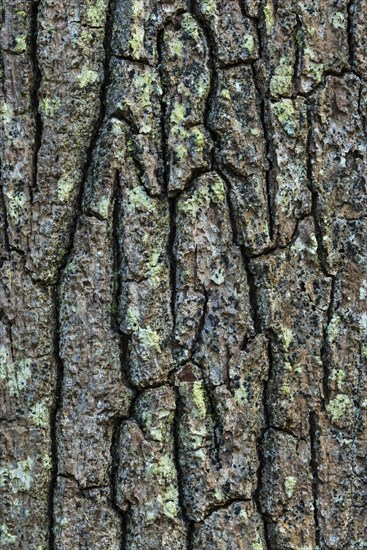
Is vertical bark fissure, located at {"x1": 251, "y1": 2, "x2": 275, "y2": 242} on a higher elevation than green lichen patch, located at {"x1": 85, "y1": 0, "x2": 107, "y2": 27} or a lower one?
lower

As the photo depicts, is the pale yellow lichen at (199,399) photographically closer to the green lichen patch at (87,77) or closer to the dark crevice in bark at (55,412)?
the dark crevice in bark at (55,412)

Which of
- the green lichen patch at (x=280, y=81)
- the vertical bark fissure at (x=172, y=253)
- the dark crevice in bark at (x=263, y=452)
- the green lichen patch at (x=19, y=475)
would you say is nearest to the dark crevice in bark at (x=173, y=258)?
the vertical bark fissure at (x=172, y=253)

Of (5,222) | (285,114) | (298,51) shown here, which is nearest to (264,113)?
(285,114)

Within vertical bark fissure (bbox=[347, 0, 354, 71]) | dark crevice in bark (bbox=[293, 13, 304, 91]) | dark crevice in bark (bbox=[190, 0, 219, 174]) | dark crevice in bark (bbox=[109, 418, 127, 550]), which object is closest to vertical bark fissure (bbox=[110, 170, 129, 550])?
dark crevice in bark (bbox=[109, 418, 127, 550])

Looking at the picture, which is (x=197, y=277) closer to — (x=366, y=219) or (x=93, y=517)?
(x=366, y=219)

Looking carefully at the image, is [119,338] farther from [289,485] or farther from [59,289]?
[289,485]

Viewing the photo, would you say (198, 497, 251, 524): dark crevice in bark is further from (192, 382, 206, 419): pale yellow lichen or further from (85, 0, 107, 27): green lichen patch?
(85, 0, 107, 27): green lichen patch

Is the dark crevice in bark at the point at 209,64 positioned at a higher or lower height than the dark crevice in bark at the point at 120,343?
higher
